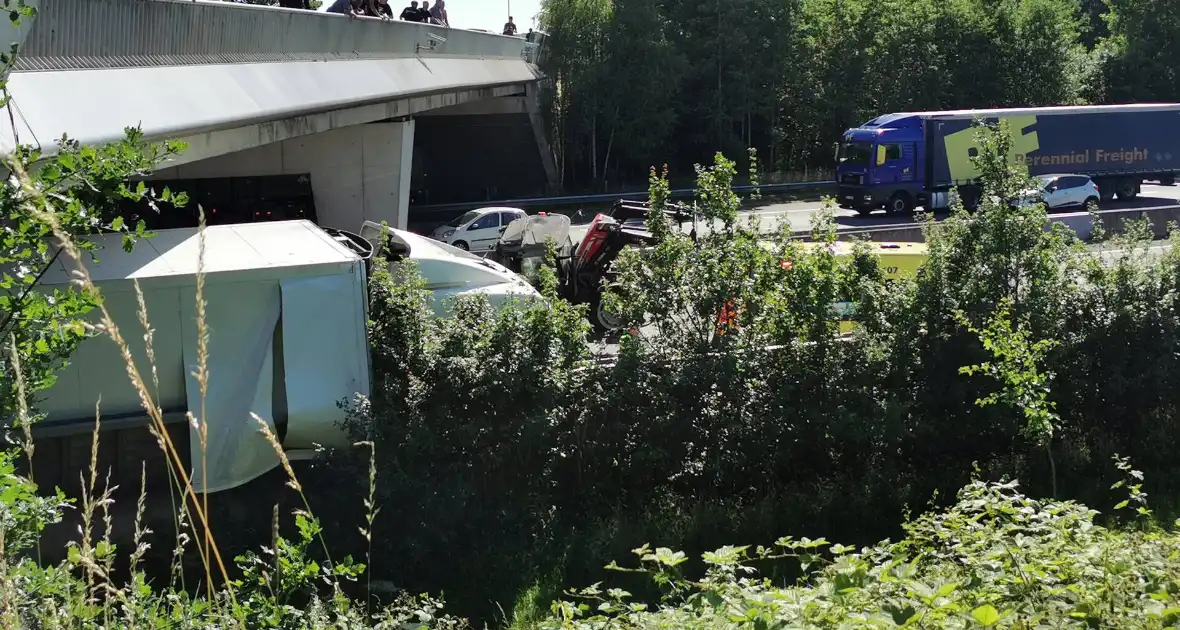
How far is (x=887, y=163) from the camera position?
32.1 meters

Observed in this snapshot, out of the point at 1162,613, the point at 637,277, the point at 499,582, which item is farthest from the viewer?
the point at 637,277

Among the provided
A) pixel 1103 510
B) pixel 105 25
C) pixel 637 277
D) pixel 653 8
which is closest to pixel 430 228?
pixel 653 8

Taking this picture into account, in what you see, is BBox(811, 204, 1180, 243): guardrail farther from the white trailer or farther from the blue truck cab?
the white trailer

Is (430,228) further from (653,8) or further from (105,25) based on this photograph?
(105,25)

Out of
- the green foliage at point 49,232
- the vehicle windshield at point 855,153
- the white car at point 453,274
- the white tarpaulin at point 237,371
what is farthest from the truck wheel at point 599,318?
the vehicle windshield at point 855,153

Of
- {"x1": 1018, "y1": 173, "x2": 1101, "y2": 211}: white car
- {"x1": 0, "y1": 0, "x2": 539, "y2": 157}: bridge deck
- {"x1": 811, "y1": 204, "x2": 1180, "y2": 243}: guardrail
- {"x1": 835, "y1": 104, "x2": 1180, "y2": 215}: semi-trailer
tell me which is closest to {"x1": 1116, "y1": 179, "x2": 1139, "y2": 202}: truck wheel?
{"x1": 835, "y1": 104, "x2": 1180, "y2": 215}: semi-trailer

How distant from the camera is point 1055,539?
14.1 feet

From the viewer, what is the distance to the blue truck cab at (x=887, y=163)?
32031 millimetres

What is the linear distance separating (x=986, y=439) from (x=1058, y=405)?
997 millimetres

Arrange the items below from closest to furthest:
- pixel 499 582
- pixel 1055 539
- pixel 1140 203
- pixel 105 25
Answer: pixel 1055 539 → pixel 499 582 → pixel 105 25 → pixel 1140 203

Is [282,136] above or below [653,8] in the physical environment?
below

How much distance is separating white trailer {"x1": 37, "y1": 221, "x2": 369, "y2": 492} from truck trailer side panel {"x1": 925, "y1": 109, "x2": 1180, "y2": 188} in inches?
1040

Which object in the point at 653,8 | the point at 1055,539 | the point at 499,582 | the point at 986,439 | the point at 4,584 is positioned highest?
the point at 653,8

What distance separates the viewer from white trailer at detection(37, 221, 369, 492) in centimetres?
884
